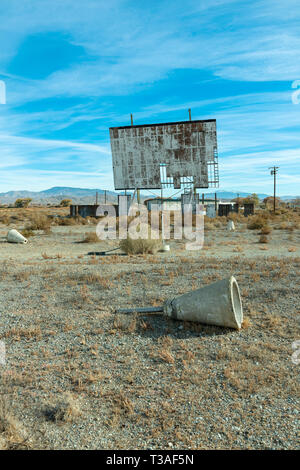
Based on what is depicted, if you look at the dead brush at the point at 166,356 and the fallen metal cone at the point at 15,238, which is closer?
the dead brush at the point at 166,356

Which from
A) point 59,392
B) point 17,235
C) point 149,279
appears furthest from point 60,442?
point 17,235

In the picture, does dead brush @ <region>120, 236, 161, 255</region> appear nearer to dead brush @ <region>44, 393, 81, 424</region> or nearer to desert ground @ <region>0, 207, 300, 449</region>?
desert ground @ <region>0, 207, 300, 449</region>

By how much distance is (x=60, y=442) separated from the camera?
3.40m

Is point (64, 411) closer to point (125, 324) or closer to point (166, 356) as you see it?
point (166, 356)

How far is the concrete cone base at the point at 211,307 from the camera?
5844mm

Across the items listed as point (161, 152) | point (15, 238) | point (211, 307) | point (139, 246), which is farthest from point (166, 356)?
point (161, 152)

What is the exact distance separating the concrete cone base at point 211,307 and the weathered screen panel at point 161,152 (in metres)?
27.4

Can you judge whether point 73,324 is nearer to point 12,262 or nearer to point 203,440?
point 203,440

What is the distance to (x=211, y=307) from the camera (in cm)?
596

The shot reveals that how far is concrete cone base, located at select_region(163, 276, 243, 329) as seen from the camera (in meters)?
5.84

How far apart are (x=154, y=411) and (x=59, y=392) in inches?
46.6

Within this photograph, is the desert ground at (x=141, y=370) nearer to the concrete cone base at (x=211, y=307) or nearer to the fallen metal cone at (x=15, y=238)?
the concrete cone base at (x=211, y=307)

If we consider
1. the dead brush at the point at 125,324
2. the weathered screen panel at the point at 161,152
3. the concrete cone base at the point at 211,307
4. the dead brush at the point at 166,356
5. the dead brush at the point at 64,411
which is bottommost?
the dead brush at the point at 64,411

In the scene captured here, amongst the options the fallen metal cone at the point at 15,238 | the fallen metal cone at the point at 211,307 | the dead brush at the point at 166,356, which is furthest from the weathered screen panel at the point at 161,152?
the dead brush at the point at 166,356
